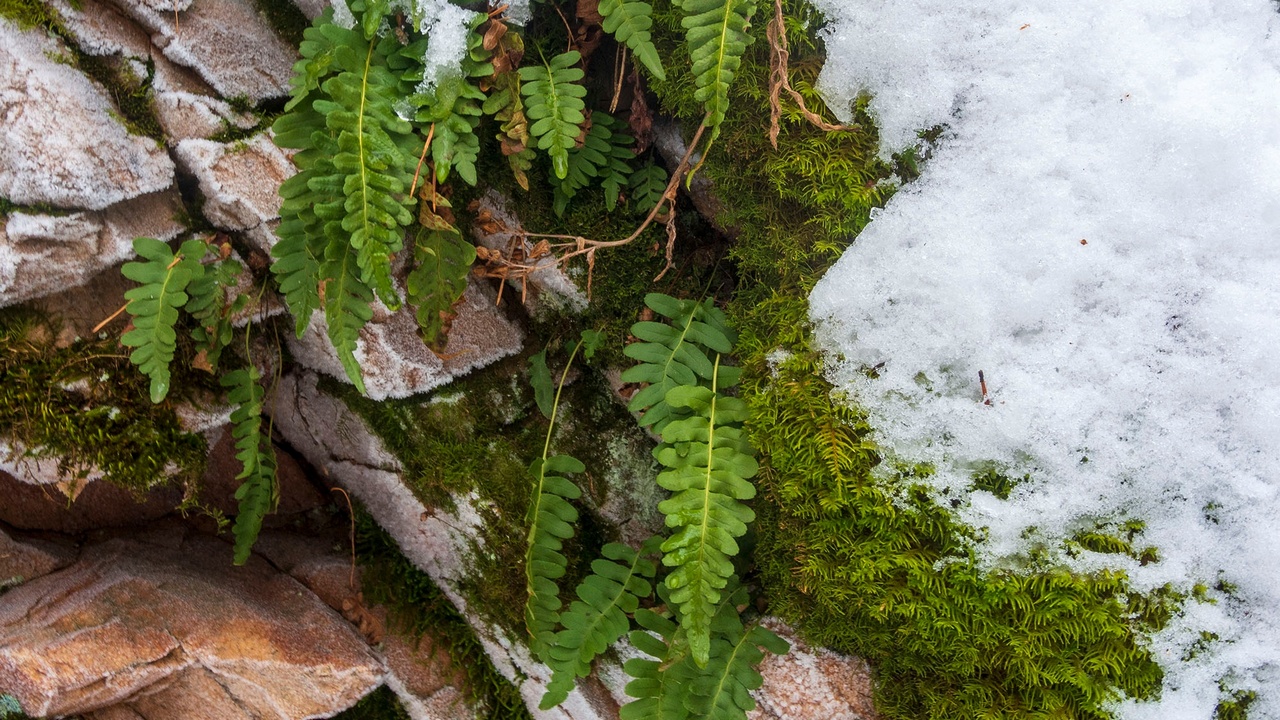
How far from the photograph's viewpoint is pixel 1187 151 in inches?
80.7

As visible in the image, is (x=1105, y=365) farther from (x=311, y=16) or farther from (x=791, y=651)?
(x=311, y=16)

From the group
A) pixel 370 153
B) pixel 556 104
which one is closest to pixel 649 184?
pixel 556 104

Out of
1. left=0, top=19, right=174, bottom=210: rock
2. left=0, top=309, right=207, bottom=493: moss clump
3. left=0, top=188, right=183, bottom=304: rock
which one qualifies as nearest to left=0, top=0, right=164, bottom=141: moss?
left=0, top=19, right=174, bottom=210: rock

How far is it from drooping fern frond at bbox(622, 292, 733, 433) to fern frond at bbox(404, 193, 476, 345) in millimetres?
661

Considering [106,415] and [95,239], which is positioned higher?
[95,239]

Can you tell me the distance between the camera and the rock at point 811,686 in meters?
2.65

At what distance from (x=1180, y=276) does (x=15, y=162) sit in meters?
3.74

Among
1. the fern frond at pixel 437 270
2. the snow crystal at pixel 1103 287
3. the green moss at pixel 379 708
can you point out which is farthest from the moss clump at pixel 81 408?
the snow crystal at pixel 1103 287

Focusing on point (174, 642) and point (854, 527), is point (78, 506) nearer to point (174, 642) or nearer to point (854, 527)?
→ point (174, 642)

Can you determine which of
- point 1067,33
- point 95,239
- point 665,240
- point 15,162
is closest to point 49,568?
point 95,239

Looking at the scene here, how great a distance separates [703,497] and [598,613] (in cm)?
70

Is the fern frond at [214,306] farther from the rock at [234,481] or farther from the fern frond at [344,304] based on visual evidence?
the fern frond at [344,304]

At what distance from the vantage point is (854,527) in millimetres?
2314

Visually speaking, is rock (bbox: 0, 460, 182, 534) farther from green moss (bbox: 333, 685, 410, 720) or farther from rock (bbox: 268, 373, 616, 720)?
green moss (bbox: 333, 685, 410, 720)
